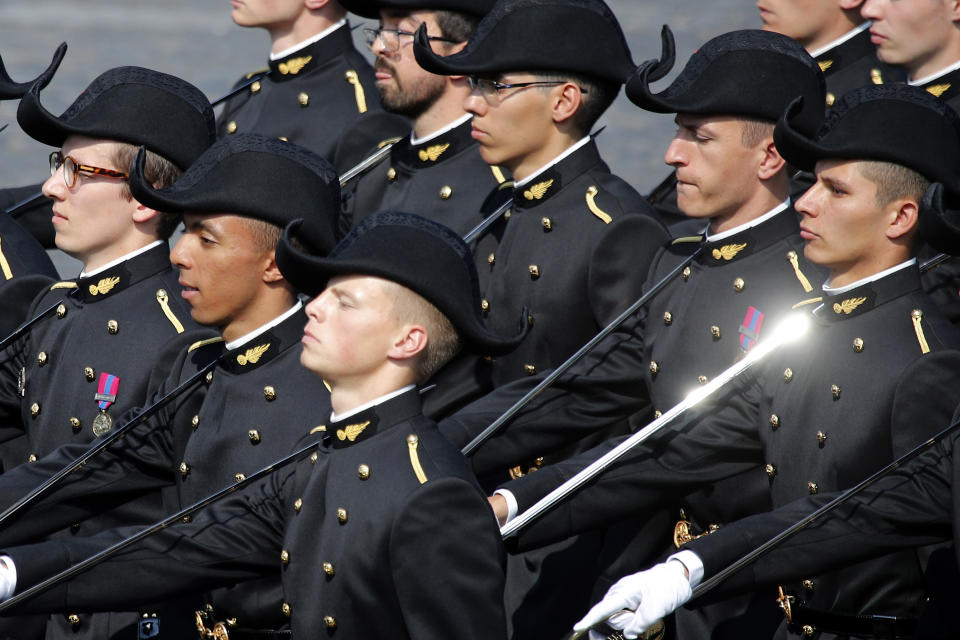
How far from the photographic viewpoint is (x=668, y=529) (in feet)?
19.3

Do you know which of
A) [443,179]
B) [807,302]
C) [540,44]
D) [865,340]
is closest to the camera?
[865,340]

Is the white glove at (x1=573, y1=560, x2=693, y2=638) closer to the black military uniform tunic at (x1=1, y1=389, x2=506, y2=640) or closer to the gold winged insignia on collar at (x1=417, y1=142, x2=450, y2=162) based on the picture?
the black military uniform tunic at (x1=1, y1=389, x2=506, y2=640)

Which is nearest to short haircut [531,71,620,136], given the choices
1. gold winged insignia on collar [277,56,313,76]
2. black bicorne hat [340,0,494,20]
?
black bicorne hat [340,0,494,20]

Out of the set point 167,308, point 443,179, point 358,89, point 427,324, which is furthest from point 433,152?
point 427,324

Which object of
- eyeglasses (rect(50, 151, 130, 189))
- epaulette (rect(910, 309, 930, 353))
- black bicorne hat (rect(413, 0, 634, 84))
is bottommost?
eyeglasses (rect(50, 151, 130, 189))

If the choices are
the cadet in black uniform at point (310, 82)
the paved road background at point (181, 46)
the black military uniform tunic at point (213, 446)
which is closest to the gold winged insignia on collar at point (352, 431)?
the black military uniform tunic at point (213, 446)

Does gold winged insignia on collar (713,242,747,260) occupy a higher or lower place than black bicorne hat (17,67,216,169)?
lower

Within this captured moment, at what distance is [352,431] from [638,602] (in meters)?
0.80

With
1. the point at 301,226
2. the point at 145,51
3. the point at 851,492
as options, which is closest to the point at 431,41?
the point at 301,226

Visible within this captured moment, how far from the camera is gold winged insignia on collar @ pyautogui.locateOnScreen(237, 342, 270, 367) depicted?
18.1 ft

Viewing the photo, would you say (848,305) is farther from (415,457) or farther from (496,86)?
(496,86)

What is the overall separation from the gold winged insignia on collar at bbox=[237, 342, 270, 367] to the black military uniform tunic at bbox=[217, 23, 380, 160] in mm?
1970

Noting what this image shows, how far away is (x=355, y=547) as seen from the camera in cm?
467

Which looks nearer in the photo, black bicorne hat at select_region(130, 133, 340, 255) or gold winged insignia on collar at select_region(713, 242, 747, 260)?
black bicorne hat at select_region(130, 133, 340, 255)
